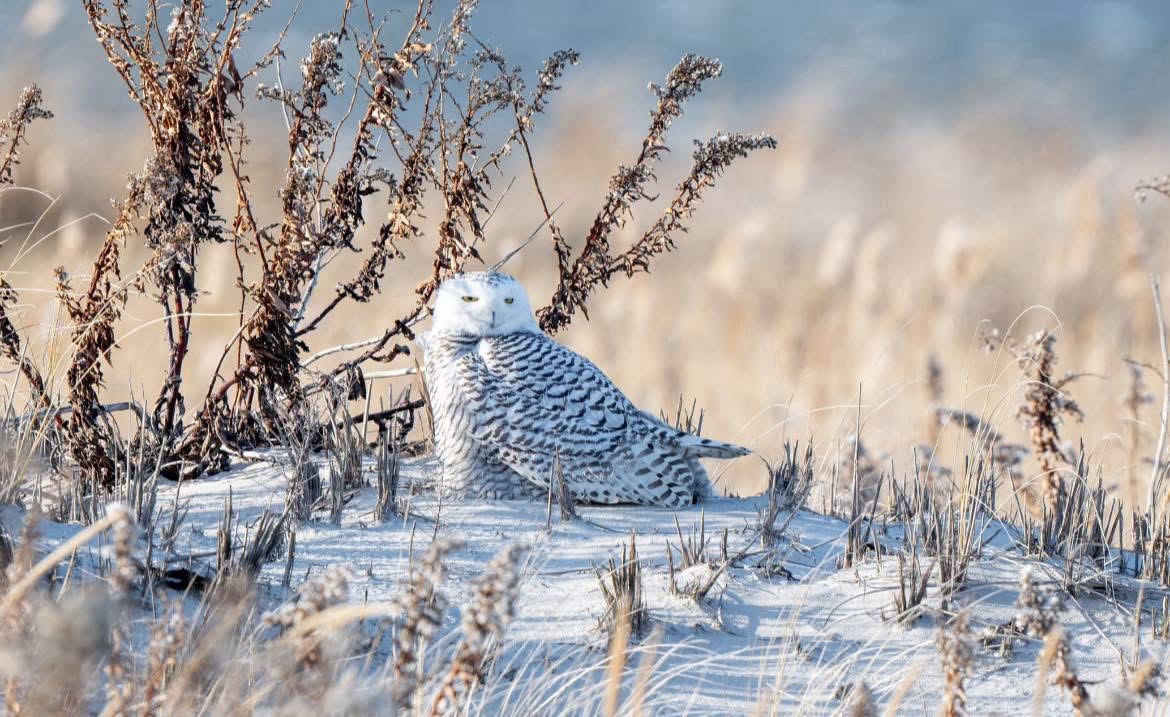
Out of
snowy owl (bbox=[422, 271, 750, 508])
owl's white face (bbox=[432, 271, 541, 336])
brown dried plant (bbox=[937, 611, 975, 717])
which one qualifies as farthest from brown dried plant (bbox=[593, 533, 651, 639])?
owl's white face (bbox=[432, 271, 541, 336])

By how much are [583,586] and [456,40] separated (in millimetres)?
2131

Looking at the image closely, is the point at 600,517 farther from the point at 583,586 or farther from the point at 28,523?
the point at 28,523

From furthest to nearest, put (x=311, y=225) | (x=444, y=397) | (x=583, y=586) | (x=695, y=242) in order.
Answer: (x=695, y=242), (x=311, y=225), (x=444, y=397), (x=583, y=586)

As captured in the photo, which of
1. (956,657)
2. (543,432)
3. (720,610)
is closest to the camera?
(956,657)

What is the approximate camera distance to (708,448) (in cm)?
388

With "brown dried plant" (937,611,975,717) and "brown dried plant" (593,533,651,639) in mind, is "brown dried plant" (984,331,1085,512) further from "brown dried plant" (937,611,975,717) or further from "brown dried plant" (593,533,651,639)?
"brown dried plant" (937,611,975,717)

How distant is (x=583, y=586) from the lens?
10.4ft

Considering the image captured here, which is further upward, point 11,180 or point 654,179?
point 654,179

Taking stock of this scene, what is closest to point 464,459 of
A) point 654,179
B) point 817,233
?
point 654,179

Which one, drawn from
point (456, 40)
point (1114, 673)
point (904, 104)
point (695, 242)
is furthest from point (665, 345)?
point (904, 104)

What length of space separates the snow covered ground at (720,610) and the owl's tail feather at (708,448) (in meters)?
0.18

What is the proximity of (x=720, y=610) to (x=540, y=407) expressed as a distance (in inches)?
39.5

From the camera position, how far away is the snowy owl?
379cm

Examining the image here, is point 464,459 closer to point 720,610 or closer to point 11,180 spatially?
point 720,610
